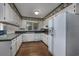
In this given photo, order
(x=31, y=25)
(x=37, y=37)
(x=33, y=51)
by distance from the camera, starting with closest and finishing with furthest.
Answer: (x=33, y=51) → (x=37, y=37) → (x=31, y=25)

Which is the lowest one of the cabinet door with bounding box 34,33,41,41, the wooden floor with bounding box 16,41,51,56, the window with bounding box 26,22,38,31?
the wooden floor with bounding box 16,41,51,56

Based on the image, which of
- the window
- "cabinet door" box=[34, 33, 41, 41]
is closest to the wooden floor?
"cabinet door" box=[34, 33, 41, 41]

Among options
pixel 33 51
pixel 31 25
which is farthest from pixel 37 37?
pixel 33 51

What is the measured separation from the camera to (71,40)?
214 cm

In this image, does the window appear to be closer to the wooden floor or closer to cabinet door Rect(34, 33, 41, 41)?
cabinet door Rect(34, 33, 41, 41)

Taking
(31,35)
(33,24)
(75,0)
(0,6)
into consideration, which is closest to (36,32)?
(31,35)

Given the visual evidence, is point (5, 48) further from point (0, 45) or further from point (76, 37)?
point (76, 37)

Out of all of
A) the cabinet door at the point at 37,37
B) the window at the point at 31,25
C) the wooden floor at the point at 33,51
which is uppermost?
the window at the point at 31,25

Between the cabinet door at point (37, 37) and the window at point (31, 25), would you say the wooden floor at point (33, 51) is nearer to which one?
the cabinet door at point (37, 37)

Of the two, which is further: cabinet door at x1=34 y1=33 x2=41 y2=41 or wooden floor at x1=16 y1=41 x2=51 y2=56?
cabinet door at x1=34 y1=33 x2=41 y2=41

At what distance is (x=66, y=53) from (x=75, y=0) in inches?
66.0

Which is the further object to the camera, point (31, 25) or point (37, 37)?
point (31, 25)

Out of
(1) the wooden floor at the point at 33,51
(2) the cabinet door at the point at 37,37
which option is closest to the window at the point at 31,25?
(2) the cabinet door at the point at 37,37

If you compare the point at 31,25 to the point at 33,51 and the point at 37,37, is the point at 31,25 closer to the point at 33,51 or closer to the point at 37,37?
the point at 37,37
